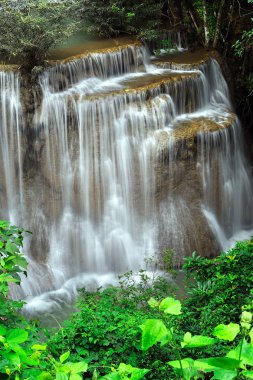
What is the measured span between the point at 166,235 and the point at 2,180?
10.6 ft

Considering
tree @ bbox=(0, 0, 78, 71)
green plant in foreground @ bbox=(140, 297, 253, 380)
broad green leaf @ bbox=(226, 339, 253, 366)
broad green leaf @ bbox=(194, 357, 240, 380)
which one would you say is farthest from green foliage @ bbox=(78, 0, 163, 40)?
broad green leaf @ bbox=(194, 357, 240, 380)

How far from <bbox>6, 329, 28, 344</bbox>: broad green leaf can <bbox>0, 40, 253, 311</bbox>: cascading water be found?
640cm

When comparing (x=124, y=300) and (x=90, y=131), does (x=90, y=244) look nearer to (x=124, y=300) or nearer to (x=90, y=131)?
(x=90, y=131)

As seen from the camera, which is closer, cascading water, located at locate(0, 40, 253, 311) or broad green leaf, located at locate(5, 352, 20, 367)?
broad green leaf, located at locate(5, 352, 20, 367)

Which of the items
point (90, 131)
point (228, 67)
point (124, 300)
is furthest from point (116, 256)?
point (228, 67)

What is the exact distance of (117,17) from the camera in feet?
38.9

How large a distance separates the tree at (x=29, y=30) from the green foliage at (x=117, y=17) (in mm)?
2055

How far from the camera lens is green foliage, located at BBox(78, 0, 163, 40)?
1170cm

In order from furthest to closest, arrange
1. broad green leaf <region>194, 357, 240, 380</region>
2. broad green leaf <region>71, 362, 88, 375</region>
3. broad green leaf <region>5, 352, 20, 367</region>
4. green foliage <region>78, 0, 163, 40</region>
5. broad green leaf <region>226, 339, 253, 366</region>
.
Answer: green foliage <region>78, 0, 163, 40</region>, broad green leaf <region>5, 352, 20, 367</region>, broad green leaf <region>71, 362, 88, 375</region>, broad green leaf <region>226, 339, 253, 366</region>, broad green leaf <region>194, 357, 240, 380</region>

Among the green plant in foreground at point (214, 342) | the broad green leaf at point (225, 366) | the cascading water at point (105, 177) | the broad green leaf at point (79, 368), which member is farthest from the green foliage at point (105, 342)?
the cascading water at point (105, 177)

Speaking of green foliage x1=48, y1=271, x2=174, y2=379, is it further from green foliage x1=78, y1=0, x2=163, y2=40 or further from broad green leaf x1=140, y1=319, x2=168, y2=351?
green foliage x1=78, y1=0, x2=163, y2=40

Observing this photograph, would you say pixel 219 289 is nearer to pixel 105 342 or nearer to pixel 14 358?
pixel 105 342

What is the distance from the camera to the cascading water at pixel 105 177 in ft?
28.8

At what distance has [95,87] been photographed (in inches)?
377
